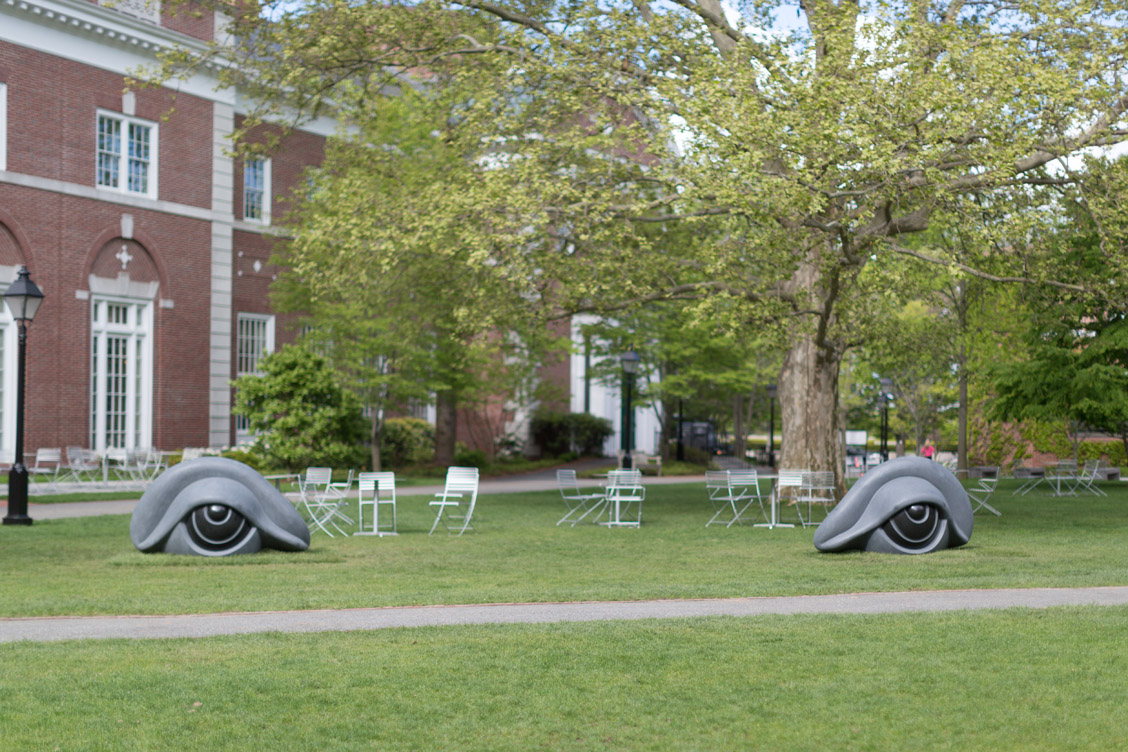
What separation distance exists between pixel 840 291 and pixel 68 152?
1818cm

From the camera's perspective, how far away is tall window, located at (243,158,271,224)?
34.5 metres

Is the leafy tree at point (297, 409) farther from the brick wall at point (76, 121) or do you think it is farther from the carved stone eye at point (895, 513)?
the carved stone eye at point (895, 513)

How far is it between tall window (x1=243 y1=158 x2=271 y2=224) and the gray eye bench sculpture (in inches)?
819

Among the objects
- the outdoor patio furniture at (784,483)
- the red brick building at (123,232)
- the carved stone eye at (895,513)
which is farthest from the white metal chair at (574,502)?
the red brick building at (123,232)

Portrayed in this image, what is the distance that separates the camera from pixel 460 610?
10.6m

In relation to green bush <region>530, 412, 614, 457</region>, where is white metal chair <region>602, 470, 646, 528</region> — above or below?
below

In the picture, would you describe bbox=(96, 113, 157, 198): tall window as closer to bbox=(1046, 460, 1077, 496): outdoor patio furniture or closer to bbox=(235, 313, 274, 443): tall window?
bbox=(235, 313, 274, 443): tall window

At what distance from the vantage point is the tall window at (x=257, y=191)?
34531mm

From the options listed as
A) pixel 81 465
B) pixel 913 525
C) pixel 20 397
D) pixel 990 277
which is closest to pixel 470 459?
pixel 81 465

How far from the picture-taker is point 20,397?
1900 centimetres

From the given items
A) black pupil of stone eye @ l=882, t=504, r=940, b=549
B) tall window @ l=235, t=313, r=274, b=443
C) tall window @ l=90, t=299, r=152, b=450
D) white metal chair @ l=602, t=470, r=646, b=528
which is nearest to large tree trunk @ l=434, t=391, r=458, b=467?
tall window @ l=235, t=313, r=274, b=443

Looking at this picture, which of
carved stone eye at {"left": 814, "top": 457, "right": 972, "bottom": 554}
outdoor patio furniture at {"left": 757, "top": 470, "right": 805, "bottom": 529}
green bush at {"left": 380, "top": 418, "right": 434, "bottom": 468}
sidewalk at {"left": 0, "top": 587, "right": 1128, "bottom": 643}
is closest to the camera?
sidewalk at {"left": 0, "top": 587, "right": 1128, "bottom": 643}

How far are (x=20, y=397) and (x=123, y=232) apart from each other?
40.2 ft

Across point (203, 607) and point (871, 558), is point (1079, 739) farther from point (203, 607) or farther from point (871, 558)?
point (871, 558)
